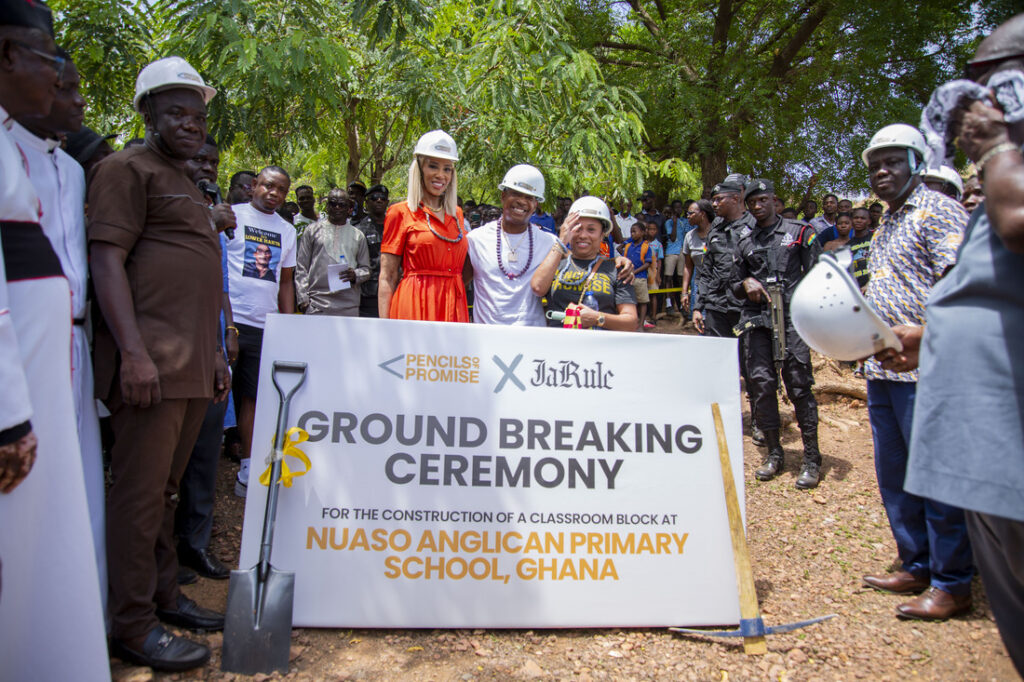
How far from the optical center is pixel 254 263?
4.61 meters

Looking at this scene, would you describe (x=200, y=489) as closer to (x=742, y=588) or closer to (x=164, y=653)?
(x=164, y=653)

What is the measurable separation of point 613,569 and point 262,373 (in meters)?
1.77

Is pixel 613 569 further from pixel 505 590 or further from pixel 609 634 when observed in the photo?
pixel 505 590

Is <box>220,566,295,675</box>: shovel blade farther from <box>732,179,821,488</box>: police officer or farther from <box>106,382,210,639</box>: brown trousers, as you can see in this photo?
<box>732,179,821,488</box>: police officer

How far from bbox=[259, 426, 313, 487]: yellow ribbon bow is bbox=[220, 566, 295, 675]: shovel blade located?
38 centimetres

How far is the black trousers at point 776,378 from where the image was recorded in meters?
5.35

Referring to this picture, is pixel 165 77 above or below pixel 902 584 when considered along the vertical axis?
above

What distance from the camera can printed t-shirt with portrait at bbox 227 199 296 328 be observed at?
179 inches

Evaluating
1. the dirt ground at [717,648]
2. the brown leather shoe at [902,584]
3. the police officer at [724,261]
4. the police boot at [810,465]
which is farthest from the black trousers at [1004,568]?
the police officer at [724,261]

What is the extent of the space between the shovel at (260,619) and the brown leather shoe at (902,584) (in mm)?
2928

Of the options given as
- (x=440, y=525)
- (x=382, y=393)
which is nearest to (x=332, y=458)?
(x=382, y=393)

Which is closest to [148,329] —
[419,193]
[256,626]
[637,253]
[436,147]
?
[256,626]

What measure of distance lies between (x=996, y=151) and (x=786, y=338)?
3701 mm

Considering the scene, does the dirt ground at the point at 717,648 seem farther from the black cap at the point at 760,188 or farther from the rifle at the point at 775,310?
the black cap at the point at 760,188
